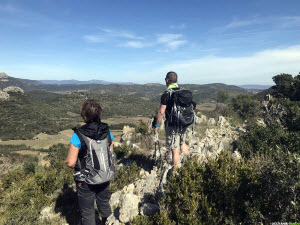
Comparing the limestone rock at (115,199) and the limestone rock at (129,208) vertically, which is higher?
the limestone rock at (129,208)

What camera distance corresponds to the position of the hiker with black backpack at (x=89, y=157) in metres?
2.20

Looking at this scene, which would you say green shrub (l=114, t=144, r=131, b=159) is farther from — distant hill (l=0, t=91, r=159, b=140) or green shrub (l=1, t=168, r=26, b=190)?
distant hill (l=0, t=91, r=159, b=140)

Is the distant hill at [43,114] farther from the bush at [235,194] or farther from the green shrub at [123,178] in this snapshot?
the bush at [235,194]

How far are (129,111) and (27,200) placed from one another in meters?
88.2

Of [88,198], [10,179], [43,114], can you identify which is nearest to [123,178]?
[88,198]

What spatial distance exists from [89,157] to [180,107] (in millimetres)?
2100

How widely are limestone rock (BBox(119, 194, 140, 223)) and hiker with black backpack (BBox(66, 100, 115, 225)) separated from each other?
54 cm

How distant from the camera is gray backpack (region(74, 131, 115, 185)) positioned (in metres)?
2.24

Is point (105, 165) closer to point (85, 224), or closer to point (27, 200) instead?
point (85, 224)

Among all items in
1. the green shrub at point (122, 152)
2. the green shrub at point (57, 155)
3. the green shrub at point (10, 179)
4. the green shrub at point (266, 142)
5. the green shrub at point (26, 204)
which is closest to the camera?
the green shrub at point (26, 204)

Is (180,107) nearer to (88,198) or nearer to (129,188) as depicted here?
(129,188)

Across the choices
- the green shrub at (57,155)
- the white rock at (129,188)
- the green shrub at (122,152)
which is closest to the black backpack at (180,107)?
the white rock at (129,188)

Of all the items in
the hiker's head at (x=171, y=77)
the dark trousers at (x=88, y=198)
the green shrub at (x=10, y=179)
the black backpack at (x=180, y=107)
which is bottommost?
the green shrub at (x=10, y=179)

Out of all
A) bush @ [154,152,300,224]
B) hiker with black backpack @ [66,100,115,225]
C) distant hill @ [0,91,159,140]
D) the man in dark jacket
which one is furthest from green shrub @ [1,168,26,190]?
distant hill @ [0,91,159,140]
